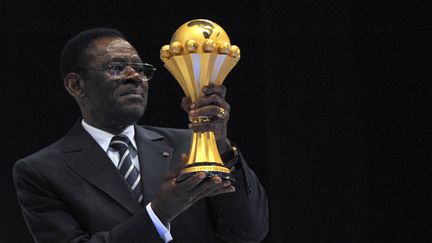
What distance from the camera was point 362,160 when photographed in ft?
9.46

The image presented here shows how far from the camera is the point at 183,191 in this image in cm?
167

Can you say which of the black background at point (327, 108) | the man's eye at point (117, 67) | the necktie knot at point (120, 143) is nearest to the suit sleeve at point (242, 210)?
the necktie knot at point (120, 143)

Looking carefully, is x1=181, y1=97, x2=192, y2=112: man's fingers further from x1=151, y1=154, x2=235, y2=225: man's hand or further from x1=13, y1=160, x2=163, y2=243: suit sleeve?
x1=13, y1=160, x2=163, y2=243: suit sleeve

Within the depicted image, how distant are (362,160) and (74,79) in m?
1.23

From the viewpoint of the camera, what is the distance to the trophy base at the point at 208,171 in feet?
5.45

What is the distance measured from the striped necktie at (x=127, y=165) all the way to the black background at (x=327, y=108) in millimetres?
961

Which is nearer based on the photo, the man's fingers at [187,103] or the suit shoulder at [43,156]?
the man's fingers at [187,103]

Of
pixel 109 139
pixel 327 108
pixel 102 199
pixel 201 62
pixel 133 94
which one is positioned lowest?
pixel 327 108

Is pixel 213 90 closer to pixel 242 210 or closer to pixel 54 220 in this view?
pixel 242 210

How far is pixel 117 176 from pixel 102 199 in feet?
0.23

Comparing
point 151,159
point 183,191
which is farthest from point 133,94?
point 183,191

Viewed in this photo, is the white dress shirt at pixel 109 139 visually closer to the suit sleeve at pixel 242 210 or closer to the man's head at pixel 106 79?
the man's head at pixel 106 79

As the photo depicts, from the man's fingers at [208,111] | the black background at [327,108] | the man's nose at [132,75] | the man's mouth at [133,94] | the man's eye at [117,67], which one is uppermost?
the man's eye at [117,67]

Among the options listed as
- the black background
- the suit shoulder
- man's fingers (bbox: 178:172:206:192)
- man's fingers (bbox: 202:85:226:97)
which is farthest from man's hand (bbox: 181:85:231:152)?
the black background
